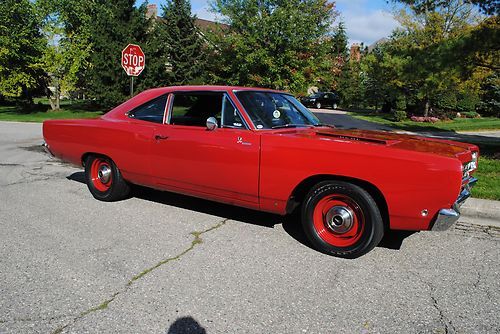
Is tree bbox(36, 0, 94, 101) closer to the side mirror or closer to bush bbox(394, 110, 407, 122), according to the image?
bush bbox(394, 110, 407, 122)

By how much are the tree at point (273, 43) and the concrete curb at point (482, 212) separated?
11812 millimetres

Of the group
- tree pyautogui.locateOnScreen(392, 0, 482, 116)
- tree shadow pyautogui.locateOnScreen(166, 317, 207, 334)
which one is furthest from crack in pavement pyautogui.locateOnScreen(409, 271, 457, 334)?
tree pyautogui.locateOnScreen(392, 0, 482, 116)

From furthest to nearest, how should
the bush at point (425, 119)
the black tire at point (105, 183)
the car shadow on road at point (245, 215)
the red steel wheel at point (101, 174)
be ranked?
the bush at point (425, 119) → the red steel wheel at point (101, 174) → the black tire at point (105, 183) → the car shadow on road at point (245, 215)

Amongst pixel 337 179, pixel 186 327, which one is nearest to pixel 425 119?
pixel 337 179

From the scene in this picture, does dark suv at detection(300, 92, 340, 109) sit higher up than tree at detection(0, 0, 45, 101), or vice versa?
tree at detection(0, 0, 45, 101)

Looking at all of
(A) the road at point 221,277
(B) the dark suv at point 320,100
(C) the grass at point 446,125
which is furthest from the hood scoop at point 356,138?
(B) the dark suv at point 320,100

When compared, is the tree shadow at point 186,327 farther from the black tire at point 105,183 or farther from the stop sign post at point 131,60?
the stop sign post at point 131,60

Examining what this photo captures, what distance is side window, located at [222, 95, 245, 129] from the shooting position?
4.23 metres

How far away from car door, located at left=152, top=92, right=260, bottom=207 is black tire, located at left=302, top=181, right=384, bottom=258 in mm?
609

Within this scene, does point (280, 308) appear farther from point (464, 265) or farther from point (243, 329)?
point (464, 265)

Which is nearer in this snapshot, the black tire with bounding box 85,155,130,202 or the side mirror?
the side mirror

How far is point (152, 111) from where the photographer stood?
500 centimetres

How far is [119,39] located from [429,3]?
688 inches

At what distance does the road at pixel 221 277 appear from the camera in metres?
2.73
